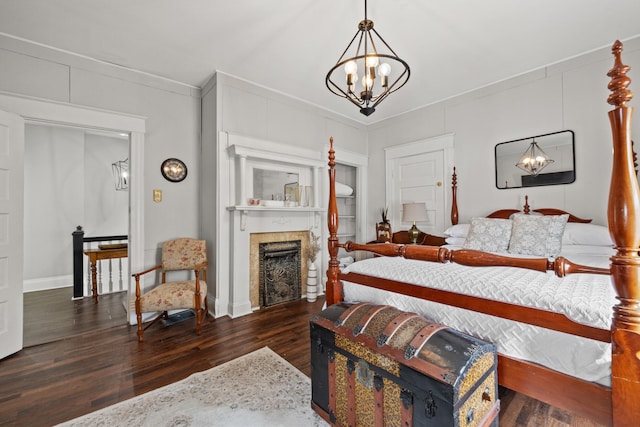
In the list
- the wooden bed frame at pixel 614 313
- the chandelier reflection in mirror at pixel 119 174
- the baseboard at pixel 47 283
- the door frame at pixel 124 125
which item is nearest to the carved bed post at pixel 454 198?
A: the wooden bed frame at pixel 614 313

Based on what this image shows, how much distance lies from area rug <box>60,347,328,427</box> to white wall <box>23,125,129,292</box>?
4019 millimetres

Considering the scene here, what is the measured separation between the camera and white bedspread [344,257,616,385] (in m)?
1.16

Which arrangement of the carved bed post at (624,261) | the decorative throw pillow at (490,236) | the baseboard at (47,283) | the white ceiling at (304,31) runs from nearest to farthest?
the carved bed post at (624,261)
the white ceiling at (304,31)
the decorative throw pillow at (490,236)
the baseboard at (47,283)

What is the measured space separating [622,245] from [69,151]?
6.56 meters

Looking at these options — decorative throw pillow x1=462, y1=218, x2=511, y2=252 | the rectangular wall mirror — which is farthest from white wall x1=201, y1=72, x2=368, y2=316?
the rectangular wall mirror

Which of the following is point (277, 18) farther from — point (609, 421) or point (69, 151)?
point (69, 151)

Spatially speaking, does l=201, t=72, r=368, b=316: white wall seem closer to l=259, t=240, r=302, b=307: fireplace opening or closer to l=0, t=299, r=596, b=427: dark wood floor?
l=259, t=240, r=302, b=307: fireplace opening

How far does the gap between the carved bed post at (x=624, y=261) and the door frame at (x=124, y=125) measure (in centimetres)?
370

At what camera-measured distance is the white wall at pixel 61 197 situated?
14.0 feet

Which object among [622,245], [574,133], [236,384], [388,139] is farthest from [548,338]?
[388,139]

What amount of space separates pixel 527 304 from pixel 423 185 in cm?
303

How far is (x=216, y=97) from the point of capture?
10.4 feet

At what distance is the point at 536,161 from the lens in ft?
10.4

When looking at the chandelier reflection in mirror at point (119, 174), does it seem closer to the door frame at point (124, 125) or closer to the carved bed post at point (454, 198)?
the door frame at point (124, 125)
